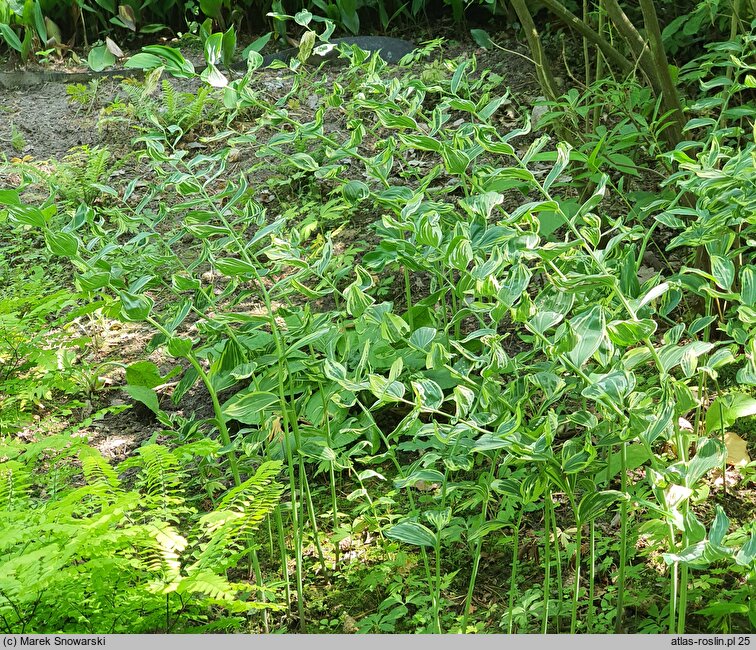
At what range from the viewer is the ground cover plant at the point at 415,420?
145 cm

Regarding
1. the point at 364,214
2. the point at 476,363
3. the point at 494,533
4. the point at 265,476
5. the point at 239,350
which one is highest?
the point at 476,363

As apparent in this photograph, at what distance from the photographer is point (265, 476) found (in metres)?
1.73

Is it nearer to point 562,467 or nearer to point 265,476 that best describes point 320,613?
point 265,476

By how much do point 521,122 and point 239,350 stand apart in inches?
103

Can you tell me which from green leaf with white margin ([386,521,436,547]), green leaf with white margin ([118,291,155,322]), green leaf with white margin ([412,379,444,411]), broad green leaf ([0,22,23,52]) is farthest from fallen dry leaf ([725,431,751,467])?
broad green leaf ([0,22,23,52])

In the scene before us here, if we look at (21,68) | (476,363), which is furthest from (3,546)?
(21,68)

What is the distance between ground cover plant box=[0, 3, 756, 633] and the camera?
1.45 metres

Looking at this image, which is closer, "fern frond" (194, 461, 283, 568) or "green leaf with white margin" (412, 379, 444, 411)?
"green leaf with white margin" (412, 379, 444, 411)

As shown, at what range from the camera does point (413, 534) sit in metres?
1.60

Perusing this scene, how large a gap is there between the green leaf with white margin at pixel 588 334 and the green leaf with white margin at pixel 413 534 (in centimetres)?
52

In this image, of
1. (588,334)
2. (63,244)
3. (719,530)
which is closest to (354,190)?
(63,244)

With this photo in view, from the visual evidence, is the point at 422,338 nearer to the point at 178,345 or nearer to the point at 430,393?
the point at 430,393

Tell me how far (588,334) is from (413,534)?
1.91ft

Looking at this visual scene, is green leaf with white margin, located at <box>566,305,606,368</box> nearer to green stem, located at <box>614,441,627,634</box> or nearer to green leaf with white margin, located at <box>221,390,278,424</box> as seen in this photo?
green stem, located at <box>614,441,627,634</box>
